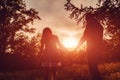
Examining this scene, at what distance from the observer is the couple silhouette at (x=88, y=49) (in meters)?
10.5

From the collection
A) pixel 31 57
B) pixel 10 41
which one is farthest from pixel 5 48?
pixel 31 57

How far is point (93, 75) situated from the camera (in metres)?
10.6

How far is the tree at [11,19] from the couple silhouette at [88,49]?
1175 inches

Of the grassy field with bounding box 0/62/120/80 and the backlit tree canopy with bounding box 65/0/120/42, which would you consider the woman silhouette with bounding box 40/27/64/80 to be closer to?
the grassy field with bounding box 0/62/120/80

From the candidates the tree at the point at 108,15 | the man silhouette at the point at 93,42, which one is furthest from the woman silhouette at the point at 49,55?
the tree at the point at 108,15

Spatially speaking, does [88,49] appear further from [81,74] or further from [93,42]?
[81,74]

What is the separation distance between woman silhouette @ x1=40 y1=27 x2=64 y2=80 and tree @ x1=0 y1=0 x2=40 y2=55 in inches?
1174

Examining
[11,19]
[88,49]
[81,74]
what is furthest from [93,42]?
[11,19]

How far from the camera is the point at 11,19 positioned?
42.6 metres

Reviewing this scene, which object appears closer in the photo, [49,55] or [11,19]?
[49,55]

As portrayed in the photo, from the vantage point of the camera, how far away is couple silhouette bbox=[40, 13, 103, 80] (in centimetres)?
1047

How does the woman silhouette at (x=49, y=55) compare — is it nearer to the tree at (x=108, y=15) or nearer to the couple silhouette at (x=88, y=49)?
the couple silhouette at (x=88, y=49)

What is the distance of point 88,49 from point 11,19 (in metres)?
32.8

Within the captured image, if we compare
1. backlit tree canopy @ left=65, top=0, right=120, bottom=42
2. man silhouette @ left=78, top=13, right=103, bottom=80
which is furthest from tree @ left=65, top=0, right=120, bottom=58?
man silhouette @ left=78, top=13, right=103, bottom=80
